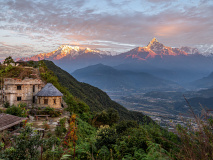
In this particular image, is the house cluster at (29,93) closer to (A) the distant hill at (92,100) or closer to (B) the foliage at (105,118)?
(B) the foliage at (105,118)

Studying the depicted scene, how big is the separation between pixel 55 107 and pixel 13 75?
13938mm

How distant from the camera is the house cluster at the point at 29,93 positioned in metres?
24.1

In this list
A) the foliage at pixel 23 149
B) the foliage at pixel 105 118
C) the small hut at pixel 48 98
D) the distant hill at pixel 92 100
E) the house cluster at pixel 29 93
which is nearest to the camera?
the foliage at pixel 23 149

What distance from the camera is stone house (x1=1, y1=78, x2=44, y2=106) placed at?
25.4 metres

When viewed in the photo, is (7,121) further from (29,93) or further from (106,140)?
(29,93)

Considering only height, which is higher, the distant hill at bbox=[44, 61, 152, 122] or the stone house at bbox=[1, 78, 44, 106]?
the stone house at bbox=[1, 78, 44, 106]

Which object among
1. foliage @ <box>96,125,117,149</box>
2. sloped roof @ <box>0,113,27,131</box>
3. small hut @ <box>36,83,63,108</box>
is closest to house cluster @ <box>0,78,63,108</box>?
small hut @ <box>36,83,63,108</box>

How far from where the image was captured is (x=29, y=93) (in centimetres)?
2722

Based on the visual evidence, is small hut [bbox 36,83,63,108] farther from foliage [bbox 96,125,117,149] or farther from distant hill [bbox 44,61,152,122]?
distant hill [bbox 44,61,152,122]

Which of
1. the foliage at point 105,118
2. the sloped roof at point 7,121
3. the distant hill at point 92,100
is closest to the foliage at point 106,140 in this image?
the sloped roof at point 7,121

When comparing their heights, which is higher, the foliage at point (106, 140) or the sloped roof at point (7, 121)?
the foliage at point (106, 140)

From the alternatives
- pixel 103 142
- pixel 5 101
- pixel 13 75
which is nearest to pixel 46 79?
pixel 13 75

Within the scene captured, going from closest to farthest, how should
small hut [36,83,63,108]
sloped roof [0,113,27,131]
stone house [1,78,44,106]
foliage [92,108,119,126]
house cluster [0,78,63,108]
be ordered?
sloped roof [0,113,27,131] → small hut [36,83,63,108] → house cluster [0,78,63,108] → foliage [92,108,119,126] → stone house [1,78,44,106]

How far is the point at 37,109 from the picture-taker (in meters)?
22.0
